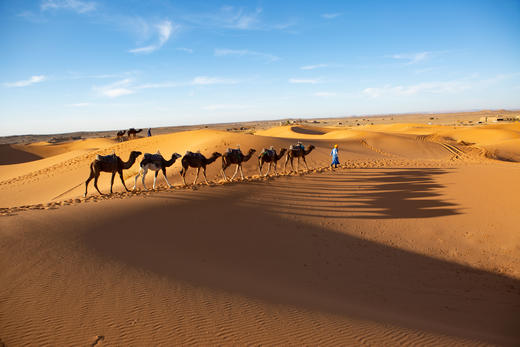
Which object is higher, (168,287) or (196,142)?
(196,142)

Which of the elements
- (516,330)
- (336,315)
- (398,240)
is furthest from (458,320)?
(398,240)

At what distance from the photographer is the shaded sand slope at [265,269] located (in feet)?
12.9

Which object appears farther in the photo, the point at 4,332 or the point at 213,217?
the point at 213,217

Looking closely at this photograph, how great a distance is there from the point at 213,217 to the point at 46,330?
6070 millimetres

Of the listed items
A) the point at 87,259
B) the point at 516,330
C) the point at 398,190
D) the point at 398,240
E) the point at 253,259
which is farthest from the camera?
the point at 398,190

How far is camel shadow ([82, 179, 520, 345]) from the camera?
534 centimetres

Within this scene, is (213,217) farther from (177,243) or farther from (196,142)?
(196,142)

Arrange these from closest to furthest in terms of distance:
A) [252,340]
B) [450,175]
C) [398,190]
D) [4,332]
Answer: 1. [4,332]
2. [252,340]
3. [398,190]
4. [450,175]

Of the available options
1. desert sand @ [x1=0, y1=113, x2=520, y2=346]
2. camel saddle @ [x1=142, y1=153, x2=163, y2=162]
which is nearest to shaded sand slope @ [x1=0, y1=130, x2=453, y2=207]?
camel saddle @ [x1=142, y1=153, x2=163, y2=162]

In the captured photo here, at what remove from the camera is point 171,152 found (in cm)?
2373

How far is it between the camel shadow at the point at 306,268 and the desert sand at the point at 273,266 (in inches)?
1.9

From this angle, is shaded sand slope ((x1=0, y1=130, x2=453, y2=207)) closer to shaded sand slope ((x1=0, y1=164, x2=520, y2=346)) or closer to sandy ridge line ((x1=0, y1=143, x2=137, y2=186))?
sandy ridge line ((x1=0, y1=143, x2=137, y2=186))

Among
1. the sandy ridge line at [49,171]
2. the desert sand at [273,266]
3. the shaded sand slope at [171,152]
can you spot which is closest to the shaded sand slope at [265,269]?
the desert sand at [273,266]

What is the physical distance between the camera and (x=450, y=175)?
1652cm
